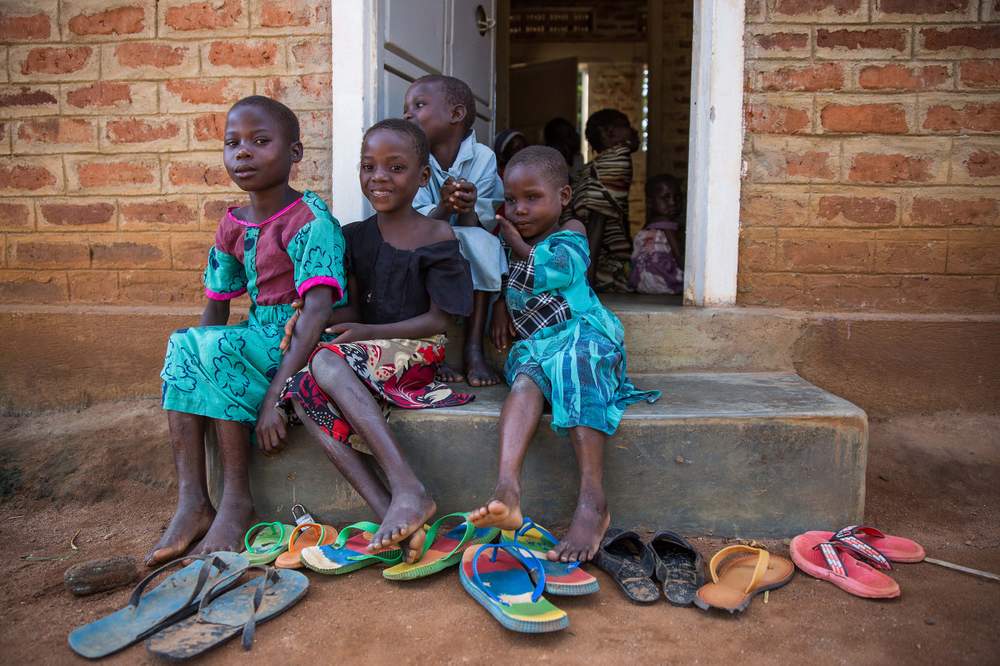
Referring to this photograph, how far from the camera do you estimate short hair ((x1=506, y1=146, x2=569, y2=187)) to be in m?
2.77

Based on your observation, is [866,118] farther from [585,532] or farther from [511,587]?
[511,587]

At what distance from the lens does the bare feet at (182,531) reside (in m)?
2.29

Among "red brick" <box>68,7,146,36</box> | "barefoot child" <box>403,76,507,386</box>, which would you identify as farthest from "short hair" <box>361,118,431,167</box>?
"red brick" <box>68,7,146,36</box>

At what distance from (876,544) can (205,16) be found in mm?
3221

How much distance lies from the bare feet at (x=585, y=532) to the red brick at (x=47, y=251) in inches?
99.2

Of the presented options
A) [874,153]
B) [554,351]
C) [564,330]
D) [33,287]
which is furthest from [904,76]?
[33,287]

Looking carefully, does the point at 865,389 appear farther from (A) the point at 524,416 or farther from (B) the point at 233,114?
(B) the point at 233,114

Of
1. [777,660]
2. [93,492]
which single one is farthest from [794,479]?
[93,492]

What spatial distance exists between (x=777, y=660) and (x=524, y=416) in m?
0.95

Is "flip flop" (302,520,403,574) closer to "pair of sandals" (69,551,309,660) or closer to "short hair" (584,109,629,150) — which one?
"pair of sandals" (69,551,309,660)

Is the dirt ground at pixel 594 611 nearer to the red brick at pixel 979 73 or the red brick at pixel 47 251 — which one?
the red brick at pixel 47 251

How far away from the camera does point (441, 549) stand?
225cm

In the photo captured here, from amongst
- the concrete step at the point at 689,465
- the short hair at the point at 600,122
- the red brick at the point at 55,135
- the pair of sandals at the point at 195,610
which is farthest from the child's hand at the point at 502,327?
the short hair at the point at 600,122

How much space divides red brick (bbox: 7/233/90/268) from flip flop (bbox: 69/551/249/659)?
6.15ft
